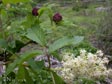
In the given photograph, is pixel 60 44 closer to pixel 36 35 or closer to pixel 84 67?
pixel 36 35

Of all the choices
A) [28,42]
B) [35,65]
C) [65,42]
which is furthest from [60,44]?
[28,42]

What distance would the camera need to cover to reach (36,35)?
5.47 ft

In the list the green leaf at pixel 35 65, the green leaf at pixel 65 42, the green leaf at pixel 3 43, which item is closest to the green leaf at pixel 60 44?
Answer: the green leaf at pixel 65 42

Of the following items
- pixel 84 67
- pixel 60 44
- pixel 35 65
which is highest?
pixel 60 44

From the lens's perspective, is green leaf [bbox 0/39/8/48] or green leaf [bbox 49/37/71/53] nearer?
green leaf [bbox 49/37/71/53]

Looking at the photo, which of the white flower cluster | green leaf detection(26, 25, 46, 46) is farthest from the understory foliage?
the white flower cluster

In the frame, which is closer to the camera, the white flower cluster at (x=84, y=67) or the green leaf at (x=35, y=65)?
the green leaf at (x=35, y=65)

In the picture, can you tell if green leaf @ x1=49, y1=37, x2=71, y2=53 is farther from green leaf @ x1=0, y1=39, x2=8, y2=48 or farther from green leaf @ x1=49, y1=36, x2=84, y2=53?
green leaf @ x1=0, y1=39, x2=8, y2=48

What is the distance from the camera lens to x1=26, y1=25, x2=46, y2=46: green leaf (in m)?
1.66

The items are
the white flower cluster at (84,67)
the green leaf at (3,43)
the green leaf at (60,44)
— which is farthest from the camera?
the white flower cluster at (84,67)

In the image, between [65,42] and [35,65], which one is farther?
[35,65]

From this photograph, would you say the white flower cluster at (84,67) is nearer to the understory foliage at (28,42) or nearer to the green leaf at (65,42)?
the understory foliage at (28,42)

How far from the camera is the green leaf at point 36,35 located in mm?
1656

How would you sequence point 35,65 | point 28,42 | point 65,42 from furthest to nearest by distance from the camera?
point 28,42
point 35,65
point 65,42
